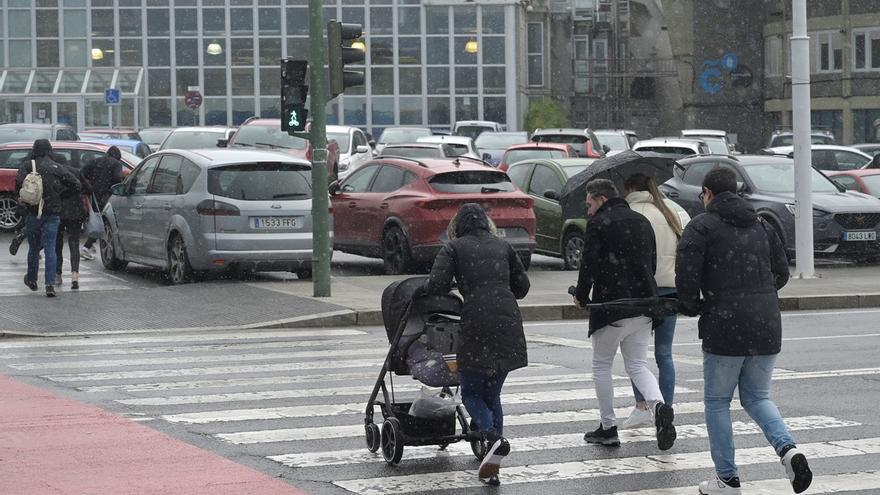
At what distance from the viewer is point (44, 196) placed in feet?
61.7

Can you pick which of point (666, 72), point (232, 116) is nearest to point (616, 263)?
point (232, 116)

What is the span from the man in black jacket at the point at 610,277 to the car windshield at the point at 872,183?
60.0 feet

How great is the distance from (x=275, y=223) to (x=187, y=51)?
135ft

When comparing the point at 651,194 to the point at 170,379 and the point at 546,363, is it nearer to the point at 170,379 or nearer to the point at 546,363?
the point at 546,363

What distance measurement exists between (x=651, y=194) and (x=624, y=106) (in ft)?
221

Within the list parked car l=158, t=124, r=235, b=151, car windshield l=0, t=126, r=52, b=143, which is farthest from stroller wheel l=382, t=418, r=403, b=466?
car windshield l=0, t=126, r=52, b=143

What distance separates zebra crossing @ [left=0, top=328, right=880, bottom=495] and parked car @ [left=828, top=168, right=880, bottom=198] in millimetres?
12696

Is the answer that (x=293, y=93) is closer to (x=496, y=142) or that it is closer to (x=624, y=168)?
(x=624, y=168)

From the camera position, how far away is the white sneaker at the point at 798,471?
25.6ft

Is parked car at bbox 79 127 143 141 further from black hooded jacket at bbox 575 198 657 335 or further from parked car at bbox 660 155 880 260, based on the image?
black hooded jacket at bbox 575 198 657 335

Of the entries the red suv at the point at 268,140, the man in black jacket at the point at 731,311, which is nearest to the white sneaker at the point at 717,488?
the man in black jacket at the point at 731,311

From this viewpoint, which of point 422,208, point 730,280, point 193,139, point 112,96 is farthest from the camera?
point 112,96

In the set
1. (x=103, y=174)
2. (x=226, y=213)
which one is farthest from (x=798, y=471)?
(x=103, y=174)

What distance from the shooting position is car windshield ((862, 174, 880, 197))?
2706cm
